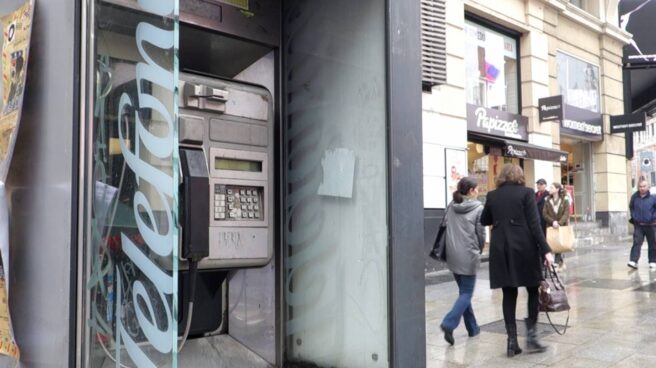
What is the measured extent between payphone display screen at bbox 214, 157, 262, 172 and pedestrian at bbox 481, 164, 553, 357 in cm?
260

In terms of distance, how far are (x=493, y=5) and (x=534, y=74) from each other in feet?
7.03

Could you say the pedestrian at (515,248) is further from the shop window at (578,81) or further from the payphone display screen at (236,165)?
the shop window at (578,81)

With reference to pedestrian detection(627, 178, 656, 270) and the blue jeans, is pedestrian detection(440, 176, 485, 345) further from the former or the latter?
pedestrian detection(627, 178, 656, 270)

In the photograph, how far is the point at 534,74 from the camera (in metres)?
13.5

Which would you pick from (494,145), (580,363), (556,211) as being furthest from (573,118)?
(580,363)

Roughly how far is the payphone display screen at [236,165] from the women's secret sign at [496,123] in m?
9.08

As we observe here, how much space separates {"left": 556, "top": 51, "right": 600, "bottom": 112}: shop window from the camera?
1505cm

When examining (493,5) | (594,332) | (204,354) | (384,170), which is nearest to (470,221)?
(594,332)

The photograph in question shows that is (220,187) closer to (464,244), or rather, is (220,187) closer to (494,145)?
(464,244)

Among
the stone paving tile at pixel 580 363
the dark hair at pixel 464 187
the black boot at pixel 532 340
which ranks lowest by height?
the stone paving tile at pixel 580 363

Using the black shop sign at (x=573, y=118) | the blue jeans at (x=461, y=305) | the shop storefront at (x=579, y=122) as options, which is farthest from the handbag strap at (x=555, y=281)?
the shop storefront at (x=579, y=122)

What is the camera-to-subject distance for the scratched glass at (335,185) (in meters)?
3.19

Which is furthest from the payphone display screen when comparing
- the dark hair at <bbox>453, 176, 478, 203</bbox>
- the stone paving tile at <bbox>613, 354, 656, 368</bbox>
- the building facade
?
the building facade

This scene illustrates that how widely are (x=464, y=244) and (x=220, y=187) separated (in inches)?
119
